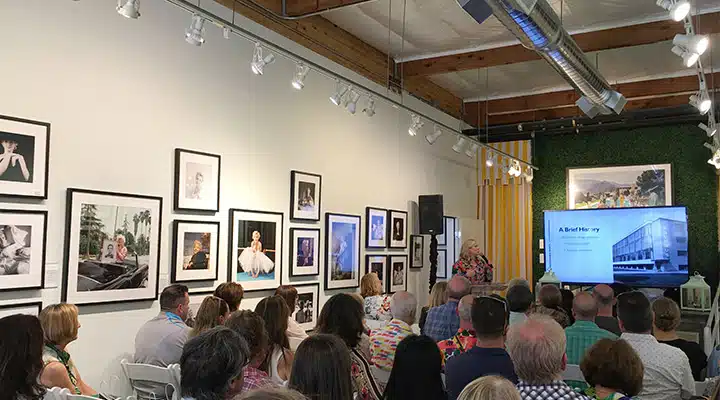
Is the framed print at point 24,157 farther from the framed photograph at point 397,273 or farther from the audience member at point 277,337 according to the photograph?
the framed photograph at point 397,273

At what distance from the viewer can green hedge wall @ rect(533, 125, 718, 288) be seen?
32.7 ft

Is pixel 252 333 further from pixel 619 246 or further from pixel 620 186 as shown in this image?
pixel 620 186

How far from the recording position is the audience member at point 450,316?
4.91m

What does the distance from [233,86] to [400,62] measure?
3367mm

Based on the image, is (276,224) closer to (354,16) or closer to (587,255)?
(354,16)

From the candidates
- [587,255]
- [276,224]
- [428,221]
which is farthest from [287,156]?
[587,255]

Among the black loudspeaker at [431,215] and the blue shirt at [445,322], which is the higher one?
the black loudspeaker at [431,215]

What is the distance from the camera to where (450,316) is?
4922 mm

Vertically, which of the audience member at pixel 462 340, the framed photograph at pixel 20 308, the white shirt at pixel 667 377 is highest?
the framed photograph at pixel 20 308

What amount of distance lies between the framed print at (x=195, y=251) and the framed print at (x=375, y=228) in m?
2.69

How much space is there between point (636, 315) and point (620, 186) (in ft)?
24.1

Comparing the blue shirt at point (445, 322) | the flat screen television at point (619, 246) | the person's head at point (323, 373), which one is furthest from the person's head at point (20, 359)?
the flat screen television at point (619, 246)

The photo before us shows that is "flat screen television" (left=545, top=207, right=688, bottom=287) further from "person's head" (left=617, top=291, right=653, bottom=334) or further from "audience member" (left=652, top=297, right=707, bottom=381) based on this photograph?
"person's head" (left=617, top=291, right=653, bottom=334)

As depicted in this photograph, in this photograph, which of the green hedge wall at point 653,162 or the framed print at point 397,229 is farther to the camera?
the green hedge wall at point 653,162
